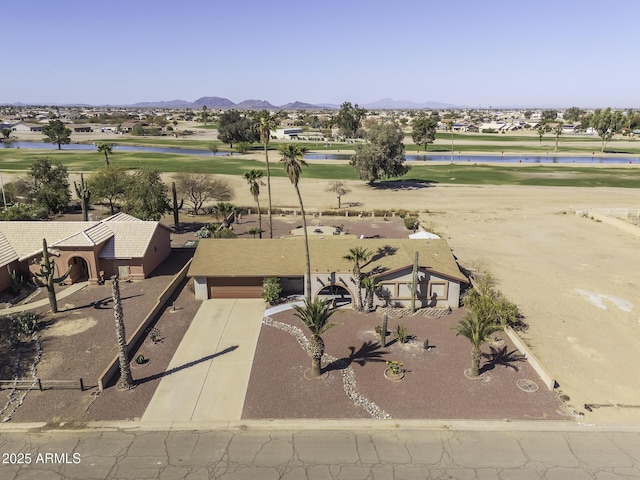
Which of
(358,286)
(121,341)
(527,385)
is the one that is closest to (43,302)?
(121,341)

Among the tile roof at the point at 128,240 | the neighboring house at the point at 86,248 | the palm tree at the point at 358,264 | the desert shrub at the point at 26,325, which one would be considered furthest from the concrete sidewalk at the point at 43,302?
the palm tree at the point at 358,264

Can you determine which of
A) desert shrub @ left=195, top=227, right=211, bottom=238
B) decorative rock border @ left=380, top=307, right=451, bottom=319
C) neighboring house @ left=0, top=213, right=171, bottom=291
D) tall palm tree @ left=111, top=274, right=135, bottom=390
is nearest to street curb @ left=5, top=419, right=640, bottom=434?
tall palm tree @ left=111, top=274, right=135, bottom=390

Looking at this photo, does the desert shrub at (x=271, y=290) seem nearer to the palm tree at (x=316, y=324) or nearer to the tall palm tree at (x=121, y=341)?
the palm tree at (x=316, y=324)

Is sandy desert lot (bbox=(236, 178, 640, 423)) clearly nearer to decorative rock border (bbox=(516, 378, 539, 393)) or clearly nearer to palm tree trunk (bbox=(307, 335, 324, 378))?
decorative rock border (bbox=(516, 378, 539, 393))

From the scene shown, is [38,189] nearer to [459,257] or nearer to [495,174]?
[459,257]

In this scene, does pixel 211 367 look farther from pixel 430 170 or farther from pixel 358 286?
pixel 430 170
